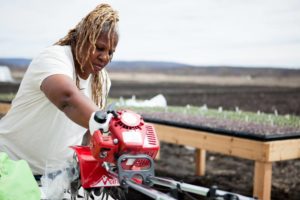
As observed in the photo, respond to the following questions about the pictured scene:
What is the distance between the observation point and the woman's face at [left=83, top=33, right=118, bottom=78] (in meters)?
1.19

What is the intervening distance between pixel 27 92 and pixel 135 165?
506mm

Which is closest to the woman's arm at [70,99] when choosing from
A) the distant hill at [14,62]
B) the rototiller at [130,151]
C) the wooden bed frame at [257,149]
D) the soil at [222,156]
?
the rototiller at [130,151]

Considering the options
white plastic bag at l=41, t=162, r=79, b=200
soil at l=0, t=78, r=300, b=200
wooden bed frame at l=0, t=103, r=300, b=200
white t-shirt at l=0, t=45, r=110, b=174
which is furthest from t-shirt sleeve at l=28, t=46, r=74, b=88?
soil at l=0, t=78, r=300, b=200

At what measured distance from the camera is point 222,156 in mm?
4930

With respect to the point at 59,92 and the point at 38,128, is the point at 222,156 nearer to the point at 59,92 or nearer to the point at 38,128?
the point at 38,128

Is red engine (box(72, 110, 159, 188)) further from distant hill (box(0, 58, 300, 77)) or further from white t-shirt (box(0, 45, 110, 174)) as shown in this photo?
distant hill (box(0, 58, 300, 77))

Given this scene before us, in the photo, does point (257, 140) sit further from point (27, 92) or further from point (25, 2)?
point (25, 2)

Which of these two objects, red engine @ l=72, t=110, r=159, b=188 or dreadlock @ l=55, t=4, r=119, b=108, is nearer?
red engine @ l=72, t=110, r=159, b=188

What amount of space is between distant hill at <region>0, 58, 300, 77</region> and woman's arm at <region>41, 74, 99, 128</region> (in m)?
3.30

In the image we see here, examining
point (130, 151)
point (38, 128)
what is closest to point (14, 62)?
point (38, 128)

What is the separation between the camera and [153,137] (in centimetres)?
96

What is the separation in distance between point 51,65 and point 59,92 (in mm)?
123

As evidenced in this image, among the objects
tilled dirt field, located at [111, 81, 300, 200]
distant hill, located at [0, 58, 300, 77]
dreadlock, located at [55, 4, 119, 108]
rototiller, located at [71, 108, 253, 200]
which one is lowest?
tilled dirt field, located at [111, 81, 300, 200]

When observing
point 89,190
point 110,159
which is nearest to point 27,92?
point 89,190
